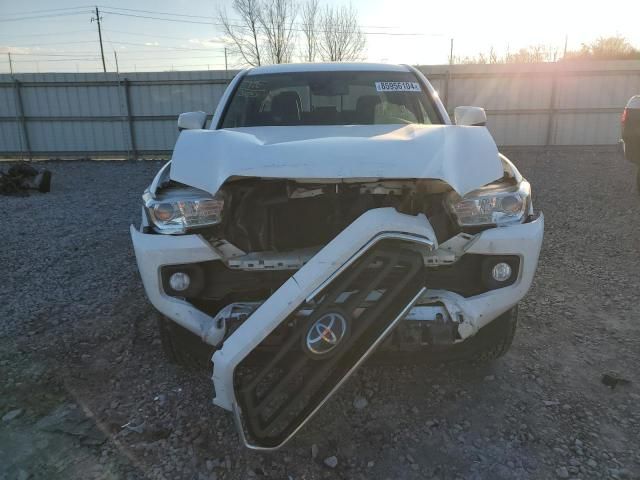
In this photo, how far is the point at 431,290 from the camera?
2.27 m

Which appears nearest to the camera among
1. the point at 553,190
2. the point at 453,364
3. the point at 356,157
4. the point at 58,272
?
the point at 356,157

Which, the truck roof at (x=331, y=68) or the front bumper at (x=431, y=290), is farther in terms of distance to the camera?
the truck roof at (x=331, y=68)

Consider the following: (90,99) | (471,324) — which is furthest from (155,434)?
(90,99)

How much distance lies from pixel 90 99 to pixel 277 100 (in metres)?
12.8

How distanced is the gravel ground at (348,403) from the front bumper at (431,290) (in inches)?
20.5

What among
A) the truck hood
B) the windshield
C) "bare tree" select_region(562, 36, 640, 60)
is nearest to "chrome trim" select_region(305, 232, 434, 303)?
the truck hood

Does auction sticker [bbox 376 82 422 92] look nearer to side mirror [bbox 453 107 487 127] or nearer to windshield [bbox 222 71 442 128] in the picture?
windshield [bbox 222 71 442 128]

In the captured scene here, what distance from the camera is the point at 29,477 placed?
78.6 inches

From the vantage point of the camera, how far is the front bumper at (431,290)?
2172mm

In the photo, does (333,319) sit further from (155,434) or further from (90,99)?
(90,99)

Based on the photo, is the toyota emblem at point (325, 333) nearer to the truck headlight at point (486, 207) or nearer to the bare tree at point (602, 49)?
the truck headlight at point (486, 207)

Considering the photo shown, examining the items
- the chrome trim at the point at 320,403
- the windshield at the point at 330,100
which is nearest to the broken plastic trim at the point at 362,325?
the chrome trim at the point at 320,403

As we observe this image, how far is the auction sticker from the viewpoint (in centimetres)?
370

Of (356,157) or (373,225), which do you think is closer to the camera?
(373,225)
